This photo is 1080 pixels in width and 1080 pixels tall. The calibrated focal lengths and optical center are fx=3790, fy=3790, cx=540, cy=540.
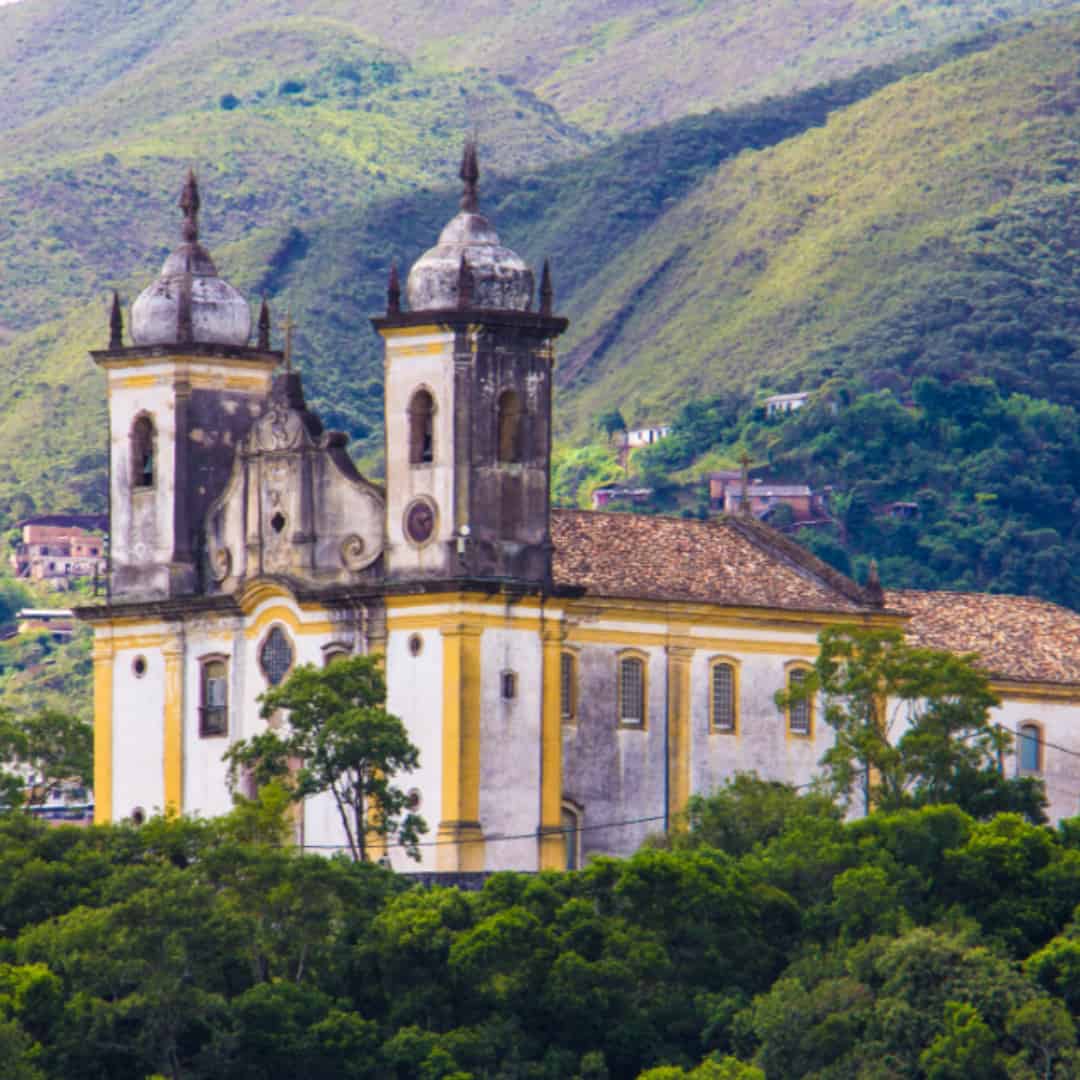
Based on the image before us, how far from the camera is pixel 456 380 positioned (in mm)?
71250

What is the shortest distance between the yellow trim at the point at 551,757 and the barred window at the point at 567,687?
106 centimetres

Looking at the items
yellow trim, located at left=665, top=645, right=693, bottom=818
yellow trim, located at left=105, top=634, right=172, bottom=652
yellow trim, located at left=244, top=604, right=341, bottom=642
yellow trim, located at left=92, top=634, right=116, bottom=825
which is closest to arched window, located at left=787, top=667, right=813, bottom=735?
yellow trim, located at left=665, top=645, right=693, bottom=818

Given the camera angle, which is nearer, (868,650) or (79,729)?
(868,650)

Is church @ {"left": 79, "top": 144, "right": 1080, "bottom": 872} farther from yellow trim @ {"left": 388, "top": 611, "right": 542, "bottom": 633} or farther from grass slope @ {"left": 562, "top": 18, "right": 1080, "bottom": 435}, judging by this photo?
grass slope @ {"left": 562, "top": 18, "right": 1080, "bottom": 435}

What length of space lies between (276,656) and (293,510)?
9.54 feet

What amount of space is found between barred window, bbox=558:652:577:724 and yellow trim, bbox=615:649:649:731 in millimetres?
1092

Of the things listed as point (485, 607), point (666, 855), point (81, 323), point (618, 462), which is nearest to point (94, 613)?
point (485, 607)

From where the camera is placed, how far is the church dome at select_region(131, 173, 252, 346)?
251ft

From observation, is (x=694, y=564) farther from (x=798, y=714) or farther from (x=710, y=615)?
(x=798, y=714)

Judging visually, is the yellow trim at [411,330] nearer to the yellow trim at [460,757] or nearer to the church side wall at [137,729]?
the yellow trim at [460,757]

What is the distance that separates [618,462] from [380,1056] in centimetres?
10127

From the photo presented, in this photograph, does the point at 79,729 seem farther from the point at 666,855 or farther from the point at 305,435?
the point at 666,855

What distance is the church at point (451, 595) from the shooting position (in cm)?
7069

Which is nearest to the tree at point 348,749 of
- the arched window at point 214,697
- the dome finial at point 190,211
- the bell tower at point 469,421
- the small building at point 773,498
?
the bell tower at point 469,421
